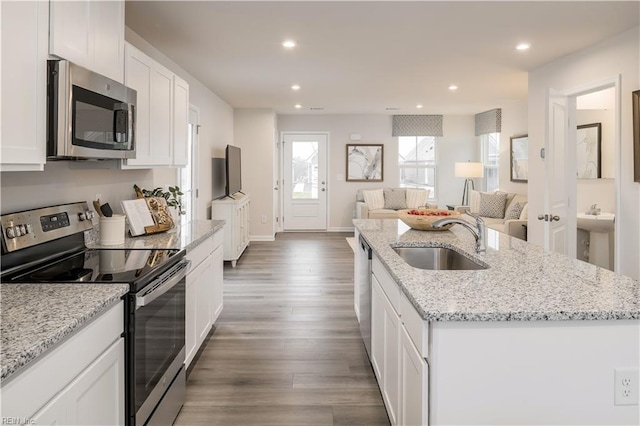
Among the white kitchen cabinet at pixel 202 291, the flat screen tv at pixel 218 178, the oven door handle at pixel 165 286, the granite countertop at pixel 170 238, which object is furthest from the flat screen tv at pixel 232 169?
the oven door handle at pixel 165 286

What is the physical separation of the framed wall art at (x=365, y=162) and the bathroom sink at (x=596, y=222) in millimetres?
4970

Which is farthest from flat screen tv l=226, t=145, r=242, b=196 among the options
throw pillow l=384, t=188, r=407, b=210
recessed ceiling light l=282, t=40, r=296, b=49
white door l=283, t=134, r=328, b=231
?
throw pillow l=384, t=188, r=407, b=210

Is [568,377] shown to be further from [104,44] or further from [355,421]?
[104,44]

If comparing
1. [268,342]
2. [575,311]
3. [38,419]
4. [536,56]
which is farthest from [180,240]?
[536,56]

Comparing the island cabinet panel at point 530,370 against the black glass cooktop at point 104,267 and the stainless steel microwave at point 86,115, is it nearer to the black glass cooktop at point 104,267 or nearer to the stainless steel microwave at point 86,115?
the black glass cooktop at point 104,267

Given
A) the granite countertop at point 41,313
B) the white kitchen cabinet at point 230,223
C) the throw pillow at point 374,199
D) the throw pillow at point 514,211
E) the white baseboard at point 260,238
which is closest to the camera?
the granite countertop at point 41,313

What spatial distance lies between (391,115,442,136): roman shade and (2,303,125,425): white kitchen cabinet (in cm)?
825

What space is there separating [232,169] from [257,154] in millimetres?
1630

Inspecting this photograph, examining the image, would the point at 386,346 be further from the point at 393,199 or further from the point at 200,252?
the point at 393,199

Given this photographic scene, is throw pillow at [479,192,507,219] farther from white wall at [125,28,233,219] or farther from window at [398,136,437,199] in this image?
white wall at [125,28,233,219]

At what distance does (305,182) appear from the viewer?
9484 millimetres

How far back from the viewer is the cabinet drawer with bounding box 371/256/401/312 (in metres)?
1.90

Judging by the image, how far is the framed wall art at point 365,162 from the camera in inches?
369

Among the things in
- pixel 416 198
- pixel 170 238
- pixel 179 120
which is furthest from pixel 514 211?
pixel 170 238
